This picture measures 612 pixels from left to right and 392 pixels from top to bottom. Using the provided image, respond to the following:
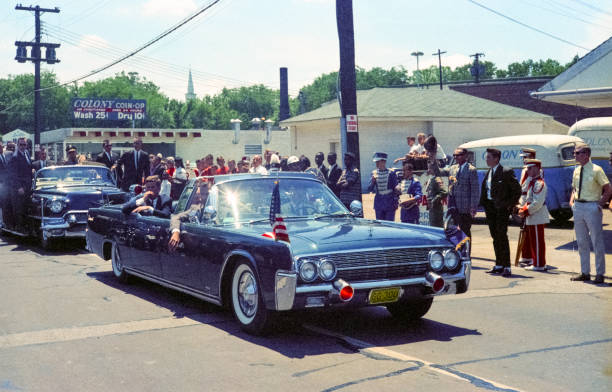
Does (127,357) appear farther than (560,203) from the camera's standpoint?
No

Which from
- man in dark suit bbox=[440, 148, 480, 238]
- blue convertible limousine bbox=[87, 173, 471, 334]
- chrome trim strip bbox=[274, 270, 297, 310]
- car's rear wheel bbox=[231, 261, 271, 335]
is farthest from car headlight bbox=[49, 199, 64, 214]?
chrome trim strip bbox=[274, 270, 297, 310]

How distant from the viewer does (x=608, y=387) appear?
4.88 metres

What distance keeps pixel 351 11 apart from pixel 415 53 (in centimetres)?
6588

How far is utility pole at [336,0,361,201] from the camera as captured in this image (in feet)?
46.2

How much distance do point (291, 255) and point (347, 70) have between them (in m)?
8.73

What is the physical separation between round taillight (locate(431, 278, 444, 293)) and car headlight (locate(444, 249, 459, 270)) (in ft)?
0.75

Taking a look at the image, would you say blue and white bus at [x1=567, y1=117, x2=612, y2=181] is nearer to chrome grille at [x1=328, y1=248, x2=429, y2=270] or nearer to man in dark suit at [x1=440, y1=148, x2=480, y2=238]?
man in dark suit at [x1=440, y1=148, x2=480, y2=238]

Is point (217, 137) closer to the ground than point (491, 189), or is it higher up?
higher up

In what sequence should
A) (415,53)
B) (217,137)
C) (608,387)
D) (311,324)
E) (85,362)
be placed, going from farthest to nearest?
(415,53), (217,137), (311,324), (85,362), (608,387)

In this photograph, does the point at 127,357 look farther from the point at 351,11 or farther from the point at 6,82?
the point at 6,82

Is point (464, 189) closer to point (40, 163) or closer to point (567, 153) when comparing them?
point (567, 153)

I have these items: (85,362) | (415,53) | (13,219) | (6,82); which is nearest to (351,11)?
(13,219)

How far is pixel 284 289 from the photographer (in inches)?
233

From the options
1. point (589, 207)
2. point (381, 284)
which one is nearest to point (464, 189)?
point (589, 207)
